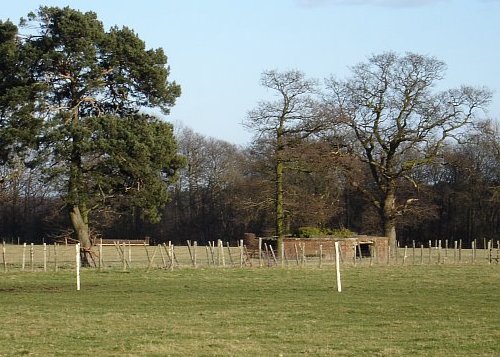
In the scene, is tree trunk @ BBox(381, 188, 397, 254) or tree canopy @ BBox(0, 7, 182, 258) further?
tree trunk @ BBox(381, 188, 397, 254)

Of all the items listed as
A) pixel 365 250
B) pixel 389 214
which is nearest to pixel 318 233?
pixel 365 250

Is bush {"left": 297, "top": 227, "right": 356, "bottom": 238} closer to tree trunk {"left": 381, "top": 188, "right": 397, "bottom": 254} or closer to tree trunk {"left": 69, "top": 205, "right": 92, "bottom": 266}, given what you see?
tree trunk {"left": 381, "top": 188, "right": 397, "bottom": 254}

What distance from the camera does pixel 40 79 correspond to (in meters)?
41.3

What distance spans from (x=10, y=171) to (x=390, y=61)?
84.9 feet

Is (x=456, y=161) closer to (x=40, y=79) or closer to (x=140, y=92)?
(x=140, y=92)

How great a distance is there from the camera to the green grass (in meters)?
13.3

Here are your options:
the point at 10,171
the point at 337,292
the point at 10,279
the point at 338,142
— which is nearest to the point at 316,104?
the point at 338,142

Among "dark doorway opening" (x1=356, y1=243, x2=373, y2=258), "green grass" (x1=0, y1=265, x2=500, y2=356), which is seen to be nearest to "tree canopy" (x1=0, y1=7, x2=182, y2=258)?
"green grass" (x1=0, y1=265, x2=500, y2=356)

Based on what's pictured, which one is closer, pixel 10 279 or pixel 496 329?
pixel 496 329

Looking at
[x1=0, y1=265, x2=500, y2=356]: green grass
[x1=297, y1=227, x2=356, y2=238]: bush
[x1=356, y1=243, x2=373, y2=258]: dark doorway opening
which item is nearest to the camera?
[x1=0, y1=265, x2=500, y2=356]: green grass

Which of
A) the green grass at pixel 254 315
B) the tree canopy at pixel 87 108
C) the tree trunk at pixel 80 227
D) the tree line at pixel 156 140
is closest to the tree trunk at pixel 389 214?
the tree line at pixel 156 140

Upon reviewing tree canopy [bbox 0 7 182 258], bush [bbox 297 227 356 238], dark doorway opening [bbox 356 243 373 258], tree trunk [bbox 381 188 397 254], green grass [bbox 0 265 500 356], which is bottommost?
green grass [bbox 0 265 500 356]

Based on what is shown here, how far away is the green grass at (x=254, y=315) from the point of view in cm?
1330

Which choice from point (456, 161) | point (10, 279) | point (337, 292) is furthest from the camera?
point (456, 161)
